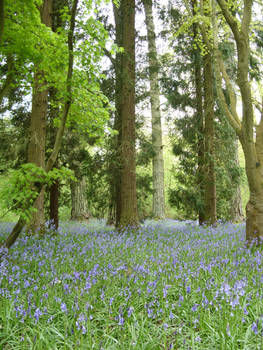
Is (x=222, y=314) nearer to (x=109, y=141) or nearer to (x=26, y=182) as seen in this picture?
(x=26, y=182)

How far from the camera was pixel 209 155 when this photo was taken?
11008mm

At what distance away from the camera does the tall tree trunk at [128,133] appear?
948 cm

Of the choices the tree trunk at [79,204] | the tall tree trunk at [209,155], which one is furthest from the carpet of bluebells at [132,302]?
the tree trunk at [79,204]

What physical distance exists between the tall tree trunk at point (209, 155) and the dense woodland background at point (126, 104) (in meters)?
0.04

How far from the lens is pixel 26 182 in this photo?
505cm

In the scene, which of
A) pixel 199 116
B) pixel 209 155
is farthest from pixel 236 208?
pixel 199 116

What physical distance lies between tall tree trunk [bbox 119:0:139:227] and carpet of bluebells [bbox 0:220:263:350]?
339cm

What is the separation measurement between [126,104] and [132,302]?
7.20 meters

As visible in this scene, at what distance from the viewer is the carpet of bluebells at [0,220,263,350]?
281 cm

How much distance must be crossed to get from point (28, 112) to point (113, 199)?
14.7 ft

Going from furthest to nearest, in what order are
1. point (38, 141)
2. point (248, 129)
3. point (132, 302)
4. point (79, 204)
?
1. point (79, 204)
2. point (38, 141)
3. point (248, 129)
4. point (132, 302)

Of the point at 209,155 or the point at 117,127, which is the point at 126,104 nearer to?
the point at 117,127

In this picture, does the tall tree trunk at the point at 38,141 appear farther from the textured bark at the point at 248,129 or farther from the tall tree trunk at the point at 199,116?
the tall tree trunk at the point at 199,116

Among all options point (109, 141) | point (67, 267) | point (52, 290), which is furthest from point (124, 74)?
point (52, 290)
